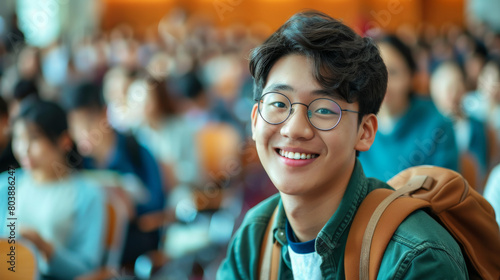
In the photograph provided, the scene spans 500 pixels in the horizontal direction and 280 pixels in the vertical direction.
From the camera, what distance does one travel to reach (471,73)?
5.55 m

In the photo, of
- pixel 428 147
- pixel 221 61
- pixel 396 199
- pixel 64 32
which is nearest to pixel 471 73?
pixel 221 61

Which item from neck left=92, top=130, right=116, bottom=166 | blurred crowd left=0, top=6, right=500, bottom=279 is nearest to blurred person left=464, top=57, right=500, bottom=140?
blurred crowd left=0, top=6, right=500, bottom=279

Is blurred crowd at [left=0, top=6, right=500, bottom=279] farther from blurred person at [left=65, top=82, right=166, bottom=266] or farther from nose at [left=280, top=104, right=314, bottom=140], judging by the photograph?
nose at [left=280, top=104, right=314, bottom=140]

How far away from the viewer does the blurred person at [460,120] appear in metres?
3.45

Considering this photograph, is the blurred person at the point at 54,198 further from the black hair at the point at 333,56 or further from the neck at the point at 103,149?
the black hair at the point at 333,56

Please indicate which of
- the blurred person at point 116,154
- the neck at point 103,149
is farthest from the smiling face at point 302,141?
the neck at point 103,149

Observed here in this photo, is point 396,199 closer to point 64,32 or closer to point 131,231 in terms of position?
point 131,231

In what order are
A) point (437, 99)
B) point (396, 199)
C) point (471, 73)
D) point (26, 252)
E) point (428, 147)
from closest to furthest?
point (396, 199), point (26, 252), point (428, 147), point (437, 99), point (471, 73)

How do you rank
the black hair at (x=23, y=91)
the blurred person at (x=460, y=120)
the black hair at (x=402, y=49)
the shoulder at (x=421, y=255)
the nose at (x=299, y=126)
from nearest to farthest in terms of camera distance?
the shoulder at (x=421, y=255) → the nose at (x=299, y=126) → the black hair at (x=402, y=49) → the black hair at (x=23, y=91) → the blurred person at (x=460, y=120)

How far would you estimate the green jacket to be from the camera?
0.93m

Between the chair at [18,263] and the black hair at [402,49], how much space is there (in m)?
1.77

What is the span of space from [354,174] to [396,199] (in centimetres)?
12

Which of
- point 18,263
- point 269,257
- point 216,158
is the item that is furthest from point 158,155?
point 269,257

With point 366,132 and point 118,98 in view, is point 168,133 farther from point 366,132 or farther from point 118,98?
point 366,132
